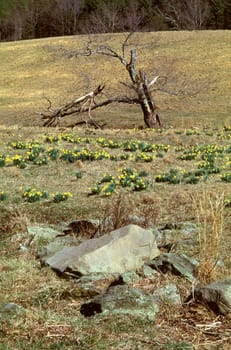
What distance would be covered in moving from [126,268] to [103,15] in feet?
267

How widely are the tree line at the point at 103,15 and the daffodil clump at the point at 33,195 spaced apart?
74.2 m

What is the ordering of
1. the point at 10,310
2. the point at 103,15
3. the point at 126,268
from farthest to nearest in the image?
the point at 103,15, the point at 126,268, the point at 10,310

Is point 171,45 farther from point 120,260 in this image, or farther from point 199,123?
point 120,260

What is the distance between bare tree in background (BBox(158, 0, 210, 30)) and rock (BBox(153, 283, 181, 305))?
79.9 meters

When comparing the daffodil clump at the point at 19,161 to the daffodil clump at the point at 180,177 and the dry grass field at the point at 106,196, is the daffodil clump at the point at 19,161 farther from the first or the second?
the daffodil clump at the point at 180,177

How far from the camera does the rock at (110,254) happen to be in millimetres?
5914

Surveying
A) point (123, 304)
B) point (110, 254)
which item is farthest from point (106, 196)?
point (123, 304)

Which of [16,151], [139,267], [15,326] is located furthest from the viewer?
[16,151]

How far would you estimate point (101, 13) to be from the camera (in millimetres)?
89812

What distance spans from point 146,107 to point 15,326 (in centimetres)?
2054

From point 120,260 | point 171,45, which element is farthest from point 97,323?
point 171,45

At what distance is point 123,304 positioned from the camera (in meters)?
4.89

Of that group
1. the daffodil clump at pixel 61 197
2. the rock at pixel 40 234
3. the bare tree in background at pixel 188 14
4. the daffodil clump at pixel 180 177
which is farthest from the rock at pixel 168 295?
the bare tree in background at pixel 188 14

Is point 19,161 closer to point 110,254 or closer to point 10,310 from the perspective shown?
point 110,254
